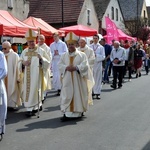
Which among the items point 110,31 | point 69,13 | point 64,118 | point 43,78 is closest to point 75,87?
point 64,118

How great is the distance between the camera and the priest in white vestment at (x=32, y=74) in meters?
8.81

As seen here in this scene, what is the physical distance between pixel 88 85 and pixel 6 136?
270 cm

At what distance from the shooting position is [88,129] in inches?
293

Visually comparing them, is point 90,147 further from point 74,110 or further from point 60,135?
point 74,110

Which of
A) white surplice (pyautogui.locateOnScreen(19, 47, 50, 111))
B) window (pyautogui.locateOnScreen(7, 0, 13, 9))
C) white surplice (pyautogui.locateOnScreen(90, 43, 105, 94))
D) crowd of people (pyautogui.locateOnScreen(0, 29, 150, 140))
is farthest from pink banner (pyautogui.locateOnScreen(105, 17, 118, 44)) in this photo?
white surplice (pyautogui.locateOnScreen(19, 47, 50, 111))

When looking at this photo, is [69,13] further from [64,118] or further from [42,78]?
[64,118]

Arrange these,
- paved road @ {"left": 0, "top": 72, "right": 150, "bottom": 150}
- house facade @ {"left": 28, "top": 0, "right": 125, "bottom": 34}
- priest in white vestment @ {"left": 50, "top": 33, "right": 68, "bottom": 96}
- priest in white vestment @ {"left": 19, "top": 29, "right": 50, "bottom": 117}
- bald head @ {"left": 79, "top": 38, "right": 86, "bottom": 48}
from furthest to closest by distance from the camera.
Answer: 1. house facade @ {"left": 28, "top": 0, "right": 125, "bottom": 34}
2. priest in white vestment @ {"left": 50, "top": 33, "right": 68, "bottom": 96}
3. bald head @ {"left": 79, "top": 38, "right": 86, "bottom": 48}
4. priest in white vestment @ {"left": 19, "top": 29, "right": 50, "bottom": 117}
5. paved road @ {"left": 0, "top": 72, "right": 150, "bottom": 150}

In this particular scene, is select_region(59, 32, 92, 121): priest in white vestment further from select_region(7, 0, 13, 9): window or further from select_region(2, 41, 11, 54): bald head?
select_region(7, 0, 13, 9): window

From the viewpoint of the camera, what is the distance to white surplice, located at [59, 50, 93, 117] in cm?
832

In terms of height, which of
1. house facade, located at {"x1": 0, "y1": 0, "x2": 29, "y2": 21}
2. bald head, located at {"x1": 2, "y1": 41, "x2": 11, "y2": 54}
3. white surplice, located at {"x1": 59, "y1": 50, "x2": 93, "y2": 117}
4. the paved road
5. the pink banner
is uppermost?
house facade, located at {"x1": 0, "y1": 0, "x2": 29, "y2": 21}

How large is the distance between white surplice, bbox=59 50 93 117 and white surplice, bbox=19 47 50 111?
0.69m

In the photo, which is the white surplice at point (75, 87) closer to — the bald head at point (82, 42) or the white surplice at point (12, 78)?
the white surplice at point (12, 78)

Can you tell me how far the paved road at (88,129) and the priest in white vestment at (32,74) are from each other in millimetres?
393

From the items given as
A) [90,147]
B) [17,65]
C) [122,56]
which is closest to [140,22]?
[122,56]
